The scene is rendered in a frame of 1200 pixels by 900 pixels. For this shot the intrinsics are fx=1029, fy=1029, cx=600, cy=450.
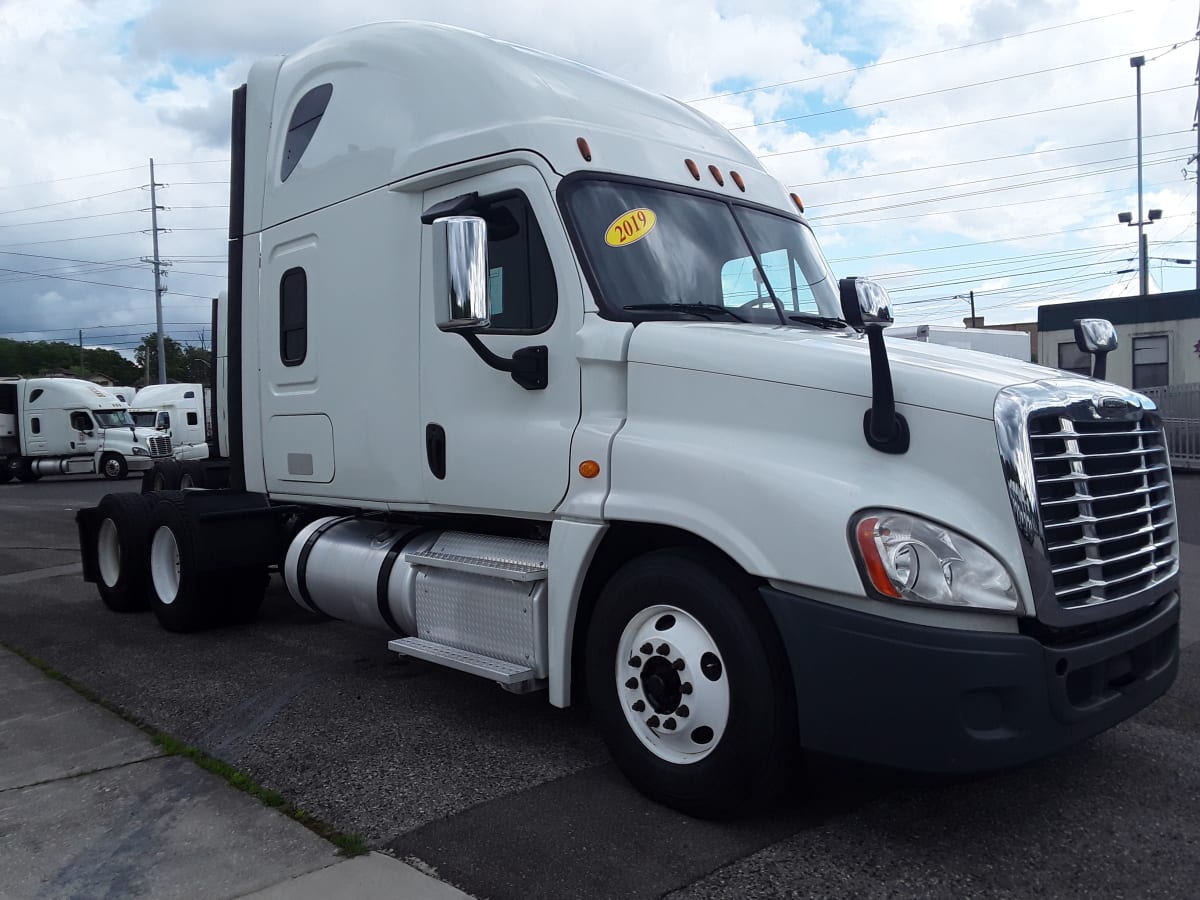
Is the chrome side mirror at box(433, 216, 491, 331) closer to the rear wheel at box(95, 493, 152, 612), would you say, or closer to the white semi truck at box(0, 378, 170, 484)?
the rear wheel at box(95, 493, 152, 612)

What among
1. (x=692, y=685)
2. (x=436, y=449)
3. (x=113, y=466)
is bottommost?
(x=113, y=466)

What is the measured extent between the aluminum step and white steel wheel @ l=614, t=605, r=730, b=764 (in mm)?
565

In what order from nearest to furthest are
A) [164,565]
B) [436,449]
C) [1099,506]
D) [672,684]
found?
[1099,506]
[672,684]
[436,449]
[164,565]

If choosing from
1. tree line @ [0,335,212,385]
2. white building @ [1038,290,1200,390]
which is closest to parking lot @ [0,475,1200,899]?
white building @ [1038,290,1200,390]

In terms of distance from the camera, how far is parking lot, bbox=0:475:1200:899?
3518mm

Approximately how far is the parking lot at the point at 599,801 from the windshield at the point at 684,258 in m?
2.07

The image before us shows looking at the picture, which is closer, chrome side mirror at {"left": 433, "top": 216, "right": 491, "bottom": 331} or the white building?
chrome side mirror at {"left": 433, "top": 216, "right": 491, "bottom": 331}

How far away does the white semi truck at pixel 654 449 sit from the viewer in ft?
11.3

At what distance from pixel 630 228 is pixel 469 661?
7.01ft

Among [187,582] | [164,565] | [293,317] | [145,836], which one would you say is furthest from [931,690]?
[164,565]

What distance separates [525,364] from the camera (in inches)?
181

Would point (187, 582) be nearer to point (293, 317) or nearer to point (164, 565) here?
point (164, 565)

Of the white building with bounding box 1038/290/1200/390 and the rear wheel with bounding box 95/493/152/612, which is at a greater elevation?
the white building with bounding box 1038/290/1200/390

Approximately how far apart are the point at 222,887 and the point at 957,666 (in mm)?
2568
